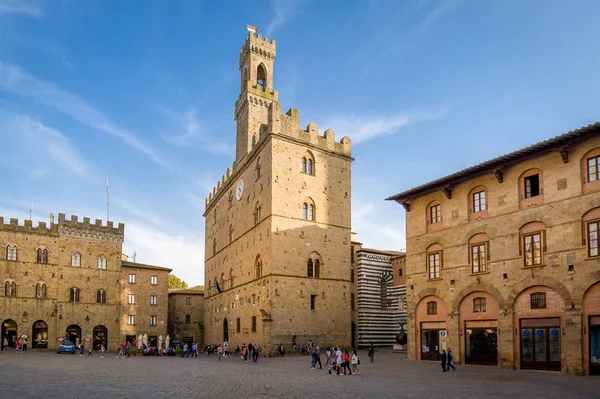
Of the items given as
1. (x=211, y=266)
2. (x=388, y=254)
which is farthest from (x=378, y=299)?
(x=211, y=266)

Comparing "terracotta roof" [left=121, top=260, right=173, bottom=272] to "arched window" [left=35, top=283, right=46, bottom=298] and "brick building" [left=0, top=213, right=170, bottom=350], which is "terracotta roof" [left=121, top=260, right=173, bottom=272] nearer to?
"brick building" [left=0, top=213, right=170, bottom=350]

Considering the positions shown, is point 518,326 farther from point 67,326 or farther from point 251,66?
point 67,326

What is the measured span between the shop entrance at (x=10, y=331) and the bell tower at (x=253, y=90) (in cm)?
2731

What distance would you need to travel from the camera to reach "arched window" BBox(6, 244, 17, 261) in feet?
174

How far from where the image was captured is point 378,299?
163ft

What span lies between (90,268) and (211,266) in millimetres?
13096

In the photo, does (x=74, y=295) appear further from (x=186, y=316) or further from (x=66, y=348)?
(x=186, y=316)

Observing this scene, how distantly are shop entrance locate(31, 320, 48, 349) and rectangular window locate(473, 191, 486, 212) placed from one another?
44157 millimetres

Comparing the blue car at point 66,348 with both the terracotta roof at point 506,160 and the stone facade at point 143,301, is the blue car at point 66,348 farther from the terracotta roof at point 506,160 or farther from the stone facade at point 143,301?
the terracotta roof at point 506,160

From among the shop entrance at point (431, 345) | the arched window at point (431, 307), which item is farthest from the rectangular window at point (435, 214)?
the shop entrance at point (431, 345)

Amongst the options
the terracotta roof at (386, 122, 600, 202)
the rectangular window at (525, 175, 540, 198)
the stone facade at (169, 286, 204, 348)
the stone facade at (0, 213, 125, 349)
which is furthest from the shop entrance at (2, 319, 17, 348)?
the rectangular window at (525, 175, 540, 198)

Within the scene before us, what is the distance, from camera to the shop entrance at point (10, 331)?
169 ft

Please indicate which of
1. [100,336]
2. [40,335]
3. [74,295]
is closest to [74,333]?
[100,336]

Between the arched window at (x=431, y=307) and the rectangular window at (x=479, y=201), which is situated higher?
the rectangular window at (x=479, y=201)
